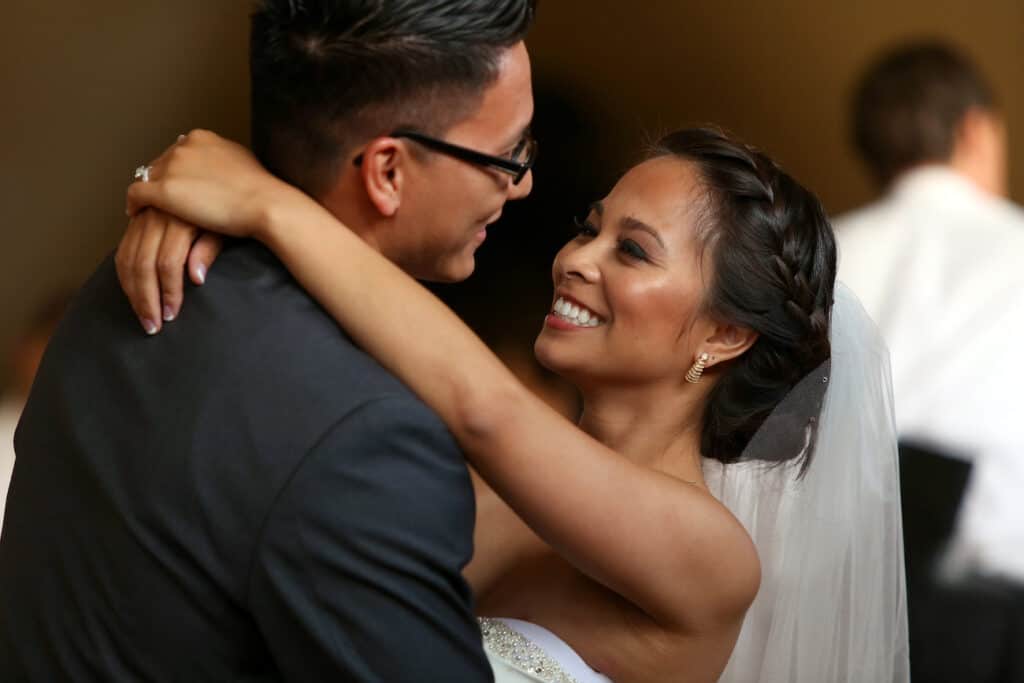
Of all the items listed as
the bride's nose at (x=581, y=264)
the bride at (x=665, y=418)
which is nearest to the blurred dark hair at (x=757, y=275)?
the bride at (x=665, y=418)

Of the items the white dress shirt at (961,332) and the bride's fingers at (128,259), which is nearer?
the bride's fingers at (128,259)

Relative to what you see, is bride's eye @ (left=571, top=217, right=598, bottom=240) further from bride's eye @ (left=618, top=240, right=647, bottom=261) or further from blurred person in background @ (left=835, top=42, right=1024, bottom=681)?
blurred person in background @ (left=835, top=42, right=1024, bottom=681)

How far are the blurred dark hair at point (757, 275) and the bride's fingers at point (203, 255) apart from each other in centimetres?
62

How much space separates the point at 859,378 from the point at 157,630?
3.24ft

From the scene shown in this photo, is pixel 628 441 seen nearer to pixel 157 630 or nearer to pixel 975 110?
pixel 157 630

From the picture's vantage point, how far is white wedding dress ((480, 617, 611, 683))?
167 centimetres

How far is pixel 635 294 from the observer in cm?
171

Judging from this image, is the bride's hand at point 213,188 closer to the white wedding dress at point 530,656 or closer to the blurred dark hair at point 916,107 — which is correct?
the white wedding dress at point 530,656

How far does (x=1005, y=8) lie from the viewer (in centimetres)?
564

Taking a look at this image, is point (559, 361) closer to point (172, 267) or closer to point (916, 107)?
point (172, 267)

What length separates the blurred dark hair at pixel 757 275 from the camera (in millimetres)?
1746

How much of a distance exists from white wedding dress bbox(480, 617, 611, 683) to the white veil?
298mm

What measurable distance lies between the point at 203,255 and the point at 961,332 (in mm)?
2110

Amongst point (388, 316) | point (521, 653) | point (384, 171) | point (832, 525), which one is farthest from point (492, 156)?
point (832, 525)
